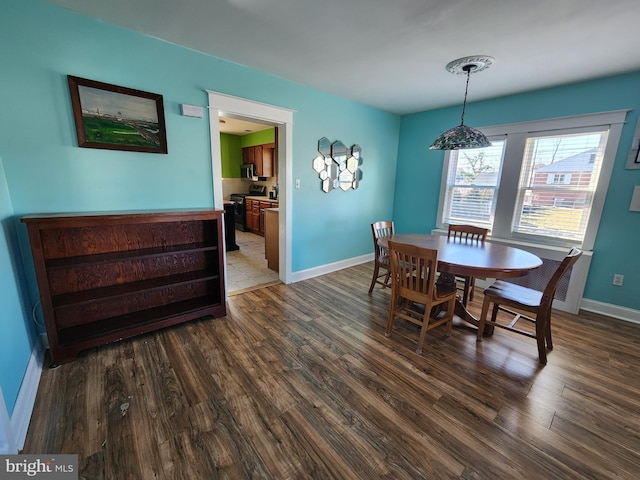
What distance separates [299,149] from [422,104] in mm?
2005

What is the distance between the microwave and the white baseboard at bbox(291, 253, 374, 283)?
425 centimetres

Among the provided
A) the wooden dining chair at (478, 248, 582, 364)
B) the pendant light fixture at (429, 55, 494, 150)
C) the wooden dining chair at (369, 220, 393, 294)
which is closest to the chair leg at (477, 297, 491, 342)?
the wooden dining chair at (478, 248, 582, 364)

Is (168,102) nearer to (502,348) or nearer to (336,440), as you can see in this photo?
(336,440)

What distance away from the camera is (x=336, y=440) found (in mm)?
1431

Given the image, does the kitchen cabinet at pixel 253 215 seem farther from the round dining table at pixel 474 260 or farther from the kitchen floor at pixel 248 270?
the round dining table at pixel 474 260

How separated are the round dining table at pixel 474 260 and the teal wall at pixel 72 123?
6.48ft

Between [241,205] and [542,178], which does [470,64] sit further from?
[241,205]

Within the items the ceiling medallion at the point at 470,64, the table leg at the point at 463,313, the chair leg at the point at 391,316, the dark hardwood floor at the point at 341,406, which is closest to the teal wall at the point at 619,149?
the dark hardwood floor at the point at 341,406

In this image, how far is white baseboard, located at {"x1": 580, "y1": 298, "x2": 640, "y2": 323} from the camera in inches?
110

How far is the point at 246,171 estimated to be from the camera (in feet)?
24.4

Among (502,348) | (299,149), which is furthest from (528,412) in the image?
(299,149)

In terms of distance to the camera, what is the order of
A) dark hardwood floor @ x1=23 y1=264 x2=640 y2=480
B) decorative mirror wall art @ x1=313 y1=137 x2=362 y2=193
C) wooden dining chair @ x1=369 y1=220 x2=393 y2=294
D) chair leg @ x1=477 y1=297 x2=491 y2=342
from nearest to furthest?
dark hardwood floor @ x1=23 y1=264 x2=640 y2=480
chair leg @ x1=477 y1=297 x2=491 y2=342
wooden dining chair @ x1=369 y1=220 x2=393 y2=294
decorative mirror wall art @ x1=313 y1=137 x2=362 y2=193

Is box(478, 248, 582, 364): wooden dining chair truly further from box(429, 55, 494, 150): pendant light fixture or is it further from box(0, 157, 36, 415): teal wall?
box(0, 157, 36, 415): teal wall

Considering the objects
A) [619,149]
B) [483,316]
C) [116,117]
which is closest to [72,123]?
[116,117]
